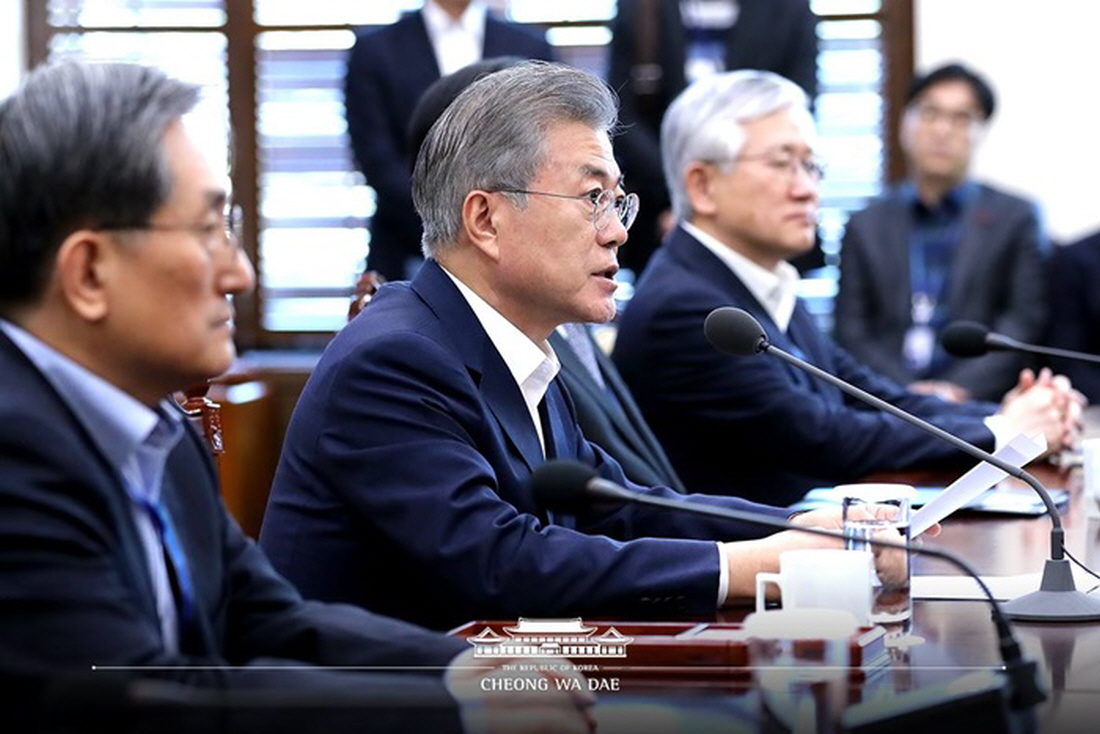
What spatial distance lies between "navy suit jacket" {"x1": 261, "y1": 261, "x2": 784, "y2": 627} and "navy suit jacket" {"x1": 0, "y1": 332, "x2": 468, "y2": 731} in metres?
0.33

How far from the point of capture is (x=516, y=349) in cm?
233

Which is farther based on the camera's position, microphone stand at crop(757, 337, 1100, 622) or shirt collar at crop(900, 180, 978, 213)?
shirt collar at crop(900, 180, 978, 213)

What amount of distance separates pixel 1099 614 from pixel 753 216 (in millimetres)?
1776

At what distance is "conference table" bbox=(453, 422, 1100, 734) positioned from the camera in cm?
153

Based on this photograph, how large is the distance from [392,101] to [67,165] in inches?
147

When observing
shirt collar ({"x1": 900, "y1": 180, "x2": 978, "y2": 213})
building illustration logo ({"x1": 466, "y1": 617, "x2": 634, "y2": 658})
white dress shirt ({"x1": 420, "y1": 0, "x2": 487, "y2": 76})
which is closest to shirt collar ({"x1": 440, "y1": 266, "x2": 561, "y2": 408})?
building illustration logo ({"x1": 466, "y1": 617, "x2": 634, "y2": 658})

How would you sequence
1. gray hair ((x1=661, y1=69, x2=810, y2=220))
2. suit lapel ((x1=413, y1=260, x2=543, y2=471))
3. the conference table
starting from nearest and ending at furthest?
the conference table, suit lapel ((x1=413, y1=260, x2=543, y2=471)), gray hair ((x1=661, y1=69, x2=810, y2=220))

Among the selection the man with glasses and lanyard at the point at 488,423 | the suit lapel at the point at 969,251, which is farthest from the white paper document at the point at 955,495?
the suit lapel at the point at 969,251

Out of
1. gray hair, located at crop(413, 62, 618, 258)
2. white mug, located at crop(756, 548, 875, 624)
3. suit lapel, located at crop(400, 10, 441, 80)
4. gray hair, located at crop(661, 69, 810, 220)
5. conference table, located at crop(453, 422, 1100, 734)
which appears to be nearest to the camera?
conference table, located at crop(453, 422, 1100, 734)

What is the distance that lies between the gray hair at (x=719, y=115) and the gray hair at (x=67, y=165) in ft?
7.36

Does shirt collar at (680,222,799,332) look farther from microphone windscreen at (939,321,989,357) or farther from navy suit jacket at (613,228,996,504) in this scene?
microphone windscreen at (939,321,989,357)

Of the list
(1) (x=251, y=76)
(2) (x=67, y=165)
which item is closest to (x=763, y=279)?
(2) (x=67, y=165)

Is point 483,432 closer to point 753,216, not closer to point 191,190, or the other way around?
point 191,190

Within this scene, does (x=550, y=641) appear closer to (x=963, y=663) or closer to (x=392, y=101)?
(x=963, y=663)
